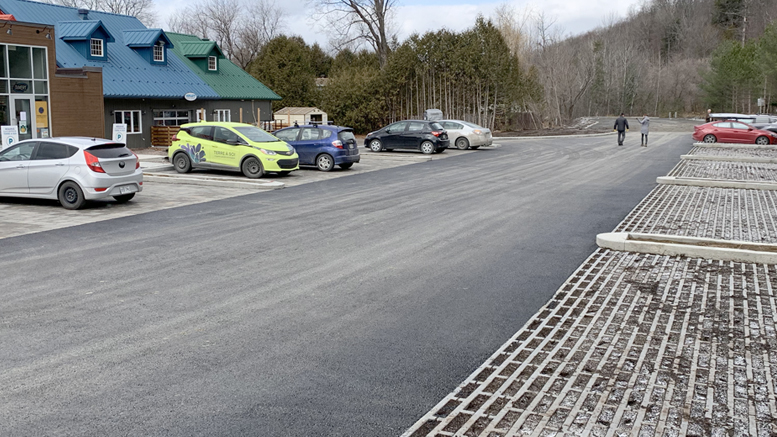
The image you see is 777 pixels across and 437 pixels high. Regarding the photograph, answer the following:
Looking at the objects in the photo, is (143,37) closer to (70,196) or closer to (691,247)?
(70,196)

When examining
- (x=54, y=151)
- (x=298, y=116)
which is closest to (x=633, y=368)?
(x=54, y=151)

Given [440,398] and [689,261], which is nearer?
[440,398]

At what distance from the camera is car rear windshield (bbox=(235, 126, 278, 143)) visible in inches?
822

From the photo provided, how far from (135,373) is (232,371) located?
2.40ft

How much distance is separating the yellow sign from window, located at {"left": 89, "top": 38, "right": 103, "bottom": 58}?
647 centimetres

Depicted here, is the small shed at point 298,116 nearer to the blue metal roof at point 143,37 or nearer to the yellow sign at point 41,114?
the blue metal roof at point 143,37

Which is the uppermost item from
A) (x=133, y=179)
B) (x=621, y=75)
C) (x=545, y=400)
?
(x=621, y=75)

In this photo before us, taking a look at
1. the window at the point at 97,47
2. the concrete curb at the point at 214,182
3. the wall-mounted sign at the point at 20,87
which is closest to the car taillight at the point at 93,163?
the concrete curb at the point at 214,182

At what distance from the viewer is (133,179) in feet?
49.5

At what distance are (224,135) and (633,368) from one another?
17116 mm

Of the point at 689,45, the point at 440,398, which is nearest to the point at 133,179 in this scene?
the point at 440,398

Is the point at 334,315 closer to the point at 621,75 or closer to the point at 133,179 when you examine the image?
the point at 133,179

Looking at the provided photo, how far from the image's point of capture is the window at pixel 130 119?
32.9m

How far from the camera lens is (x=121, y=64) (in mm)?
34469
